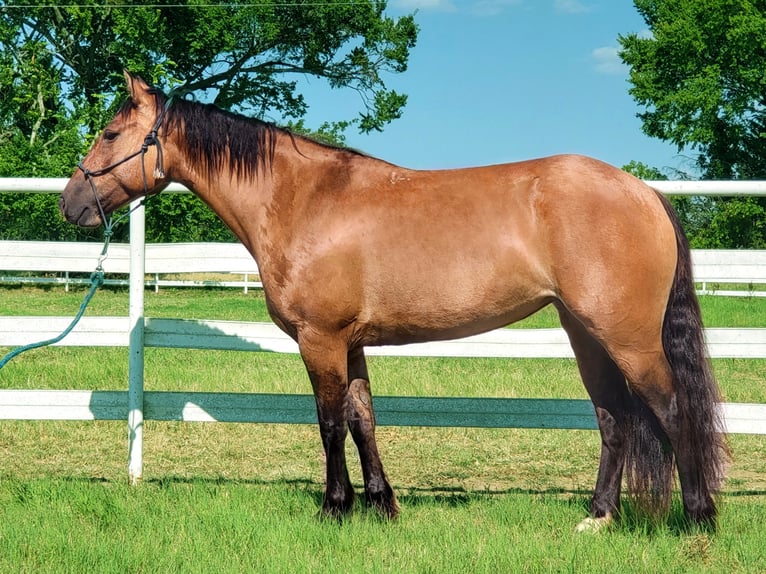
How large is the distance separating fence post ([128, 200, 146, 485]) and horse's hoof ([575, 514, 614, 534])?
2.69 metres

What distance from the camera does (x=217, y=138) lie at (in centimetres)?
429

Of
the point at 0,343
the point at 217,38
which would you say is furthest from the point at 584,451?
the point at 217,38

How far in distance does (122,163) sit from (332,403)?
168 cm

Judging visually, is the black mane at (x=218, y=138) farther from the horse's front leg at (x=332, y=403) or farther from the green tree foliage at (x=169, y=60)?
the green tree foliage at (x=169, y=60)

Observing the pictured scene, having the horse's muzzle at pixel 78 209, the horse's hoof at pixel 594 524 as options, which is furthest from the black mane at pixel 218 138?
the horse's hoof at pixel 594 524

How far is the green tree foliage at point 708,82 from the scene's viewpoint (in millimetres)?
29172

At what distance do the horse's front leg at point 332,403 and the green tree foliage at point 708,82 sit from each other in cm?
2667

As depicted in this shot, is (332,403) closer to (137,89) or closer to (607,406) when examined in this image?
(607,406)

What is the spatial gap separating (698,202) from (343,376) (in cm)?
2868

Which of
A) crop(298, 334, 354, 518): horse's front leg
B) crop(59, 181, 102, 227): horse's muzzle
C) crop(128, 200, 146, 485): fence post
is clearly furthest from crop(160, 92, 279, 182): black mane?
crop(298, 334, 354, 518): horse's front leg

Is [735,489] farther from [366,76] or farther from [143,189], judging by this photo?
[366,76]

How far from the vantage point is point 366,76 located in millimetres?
29703

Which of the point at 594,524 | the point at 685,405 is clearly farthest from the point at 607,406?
the point at 594,524

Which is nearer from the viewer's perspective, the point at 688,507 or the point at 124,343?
the point at 688,507
